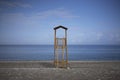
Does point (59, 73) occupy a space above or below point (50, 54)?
above

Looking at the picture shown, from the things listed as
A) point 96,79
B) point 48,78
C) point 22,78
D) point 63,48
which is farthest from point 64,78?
point 63,48

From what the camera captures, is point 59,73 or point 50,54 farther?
point 50,54

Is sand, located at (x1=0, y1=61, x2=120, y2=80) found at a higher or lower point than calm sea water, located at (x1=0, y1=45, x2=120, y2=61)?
higher

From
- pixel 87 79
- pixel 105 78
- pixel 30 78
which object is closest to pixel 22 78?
pixel 30 78

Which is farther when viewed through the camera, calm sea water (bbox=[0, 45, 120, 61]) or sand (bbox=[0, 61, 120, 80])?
calm sea water (bbox=[0, 45, 120, 61])

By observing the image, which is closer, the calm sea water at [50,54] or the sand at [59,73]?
the sand at [59,73]

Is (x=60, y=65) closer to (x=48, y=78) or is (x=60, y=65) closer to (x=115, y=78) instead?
(x=48, y=78)

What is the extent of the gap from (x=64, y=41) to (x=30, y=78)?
3006 mm

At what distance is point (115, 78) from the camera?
224 inches

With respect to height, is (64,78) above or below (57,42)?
below

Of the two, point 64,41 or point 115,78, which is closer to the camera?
point 115,78

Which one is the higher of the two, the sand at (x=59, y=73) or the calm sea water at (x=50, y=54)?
the sand at (x=59, y=73)

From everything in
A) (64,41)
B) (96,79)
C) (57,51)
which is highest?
(64,41)

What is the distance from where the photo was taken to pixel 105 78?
5695 millimetres
